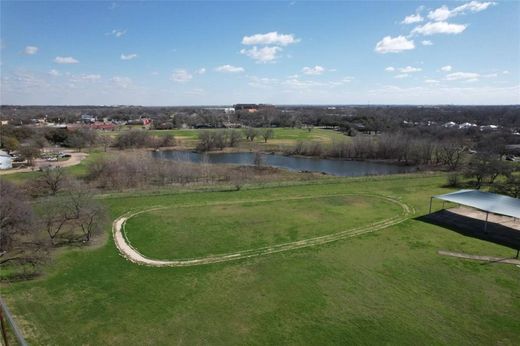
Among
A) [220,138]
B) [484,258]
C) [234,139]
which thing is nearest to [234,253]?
[484,258]

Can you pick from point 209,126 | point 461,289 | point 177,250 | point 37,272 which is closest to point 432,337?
point 461,289

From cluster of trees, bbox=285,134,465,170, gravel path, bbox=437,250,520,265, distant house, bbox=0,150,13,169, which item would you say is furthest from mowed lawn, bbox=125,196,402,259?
distant house, bbox=0,150,13,169

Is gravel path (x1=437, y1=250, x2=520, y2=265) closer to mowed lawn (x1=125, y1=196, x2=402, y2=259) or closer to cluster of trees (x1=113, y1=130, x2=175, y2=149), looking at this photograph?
mowed lawn (x1=125, y1=196, x2=402, y2=259)

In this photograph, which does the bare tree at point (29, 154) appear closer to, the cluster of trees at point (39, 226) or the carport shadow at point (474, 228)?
the cluster of trees at point (39, 226)

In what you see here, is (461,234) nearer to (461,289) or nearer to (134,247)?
(461,289)

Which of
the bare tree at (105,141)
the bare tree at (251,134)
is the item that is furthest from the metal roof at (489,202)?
the bare tree at (105,141)

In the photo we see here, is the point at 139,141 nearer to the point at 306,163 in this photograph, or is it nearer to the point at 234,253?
the point at 306,163

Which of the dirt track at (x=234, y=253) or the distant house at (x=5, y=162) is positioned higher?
the distant house at (x=5, y=162)
